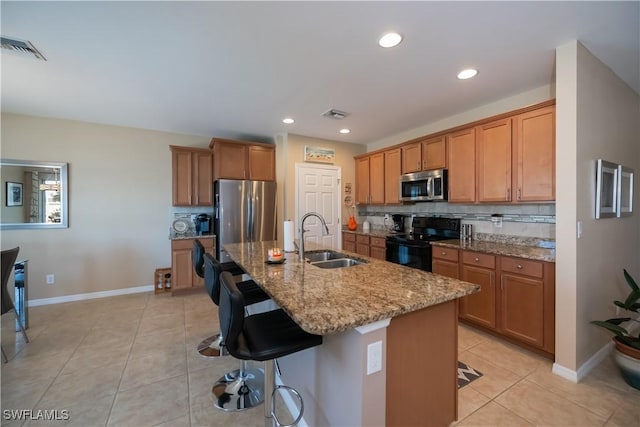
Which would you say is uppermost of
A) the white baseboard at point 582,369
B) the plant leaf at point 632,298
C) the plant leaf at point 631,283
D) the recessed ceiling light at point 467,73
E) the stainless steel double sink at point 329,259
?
the recessed ceiling light at point 467,73

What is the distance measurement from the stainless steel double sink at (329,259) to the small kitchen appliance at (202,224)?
2.64 m

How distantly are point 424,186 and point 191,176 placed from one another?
140 inches

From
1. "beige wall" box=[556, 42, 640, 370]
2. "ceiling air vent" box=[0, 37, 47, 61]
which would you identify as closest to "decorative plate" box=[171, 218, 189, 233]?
"ceiling air vent" box=[0, 37, 47, 61]

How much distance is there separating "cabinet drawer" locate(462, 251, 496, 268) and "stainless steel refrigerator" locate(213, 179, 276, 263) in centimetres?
278

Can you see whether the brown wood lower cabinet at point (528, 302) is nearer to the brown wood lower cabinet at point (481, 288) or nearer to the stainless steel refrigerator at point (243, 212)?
the brown wood lower cabinet at point (481, 288)

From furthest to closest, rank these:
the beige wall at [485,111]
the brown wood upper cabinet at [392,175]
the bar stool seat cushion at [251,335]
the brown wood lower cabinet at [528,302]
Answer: the brown wood upper cabinet at [392,175] < the beige wall at [485,111] < the brown wood lower cabinet at [528,302] < the bar stool seat cushion at [251,335]

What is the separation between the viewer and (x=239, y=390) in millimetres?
1972

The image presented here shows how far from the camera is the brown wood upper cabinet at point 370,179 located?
14.8 ft

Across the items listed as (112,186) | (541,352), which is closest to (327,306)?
(541,352)

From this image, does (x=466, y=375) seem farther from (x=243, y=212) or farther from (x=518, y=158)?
(x=243, y=212)

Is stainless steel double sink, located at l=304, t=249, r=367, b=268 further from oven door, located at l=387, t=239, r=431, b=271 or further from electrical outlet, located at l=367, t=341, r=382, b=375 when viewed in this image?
oven door, located at l=387, t=239, r=431, b=271

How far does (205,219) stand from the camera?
4461 millimetres

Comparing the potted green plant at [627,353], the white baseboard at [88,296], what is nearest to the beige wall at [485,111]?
the potted green plant at [627,353]

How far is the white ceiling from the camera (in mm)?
1706
